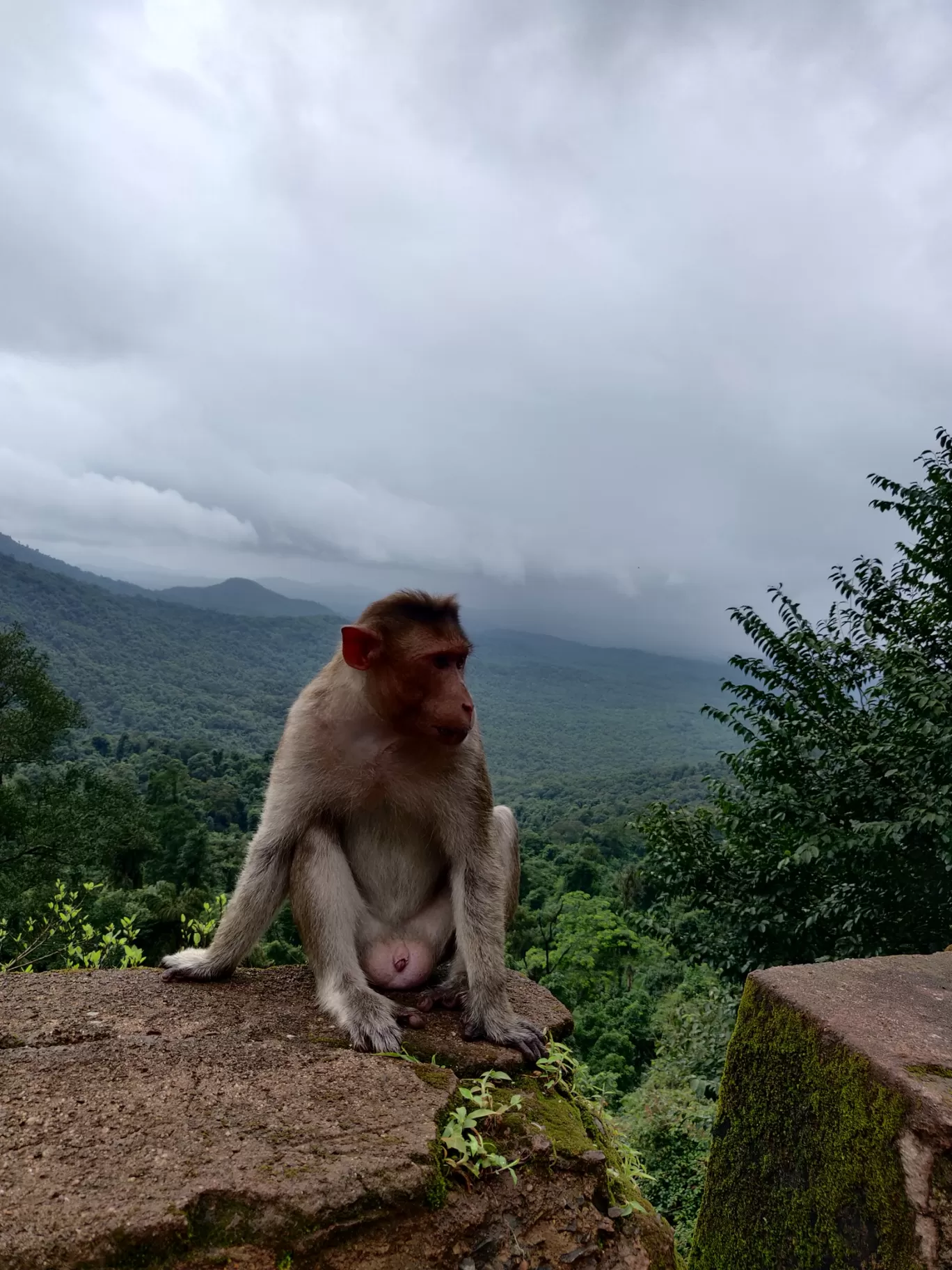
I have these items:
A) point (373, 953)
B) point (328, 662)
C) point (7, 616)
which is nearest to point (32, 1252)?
point (373, 953)

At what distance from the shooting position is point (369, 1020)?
361cm

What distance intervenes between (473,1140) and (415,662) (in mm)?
2029

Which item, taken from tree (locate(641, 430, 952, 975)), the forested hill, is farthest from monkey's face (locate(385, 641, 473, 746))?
the forested hill

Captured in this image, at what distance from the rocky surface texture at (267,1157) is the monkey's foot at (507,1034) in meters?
0.07

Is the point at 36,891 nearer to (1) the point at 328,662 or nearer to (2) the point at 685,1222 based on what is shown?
(2) the point at 685,1222

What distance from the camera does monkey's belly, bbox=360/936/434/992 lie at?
13.5 feet

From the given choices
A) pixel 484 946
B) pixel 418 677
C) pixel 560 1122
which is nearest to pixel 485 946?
pixel 484 946

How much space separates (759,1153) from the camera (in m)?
3.39

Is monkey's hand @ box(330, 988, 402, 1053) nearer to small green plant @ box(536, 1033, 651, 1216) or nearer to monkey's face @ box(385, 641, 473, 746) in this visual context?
small green plant @ box(536, 1033, 651, 1216)

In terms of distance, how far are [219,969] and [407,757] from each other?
5.50ft

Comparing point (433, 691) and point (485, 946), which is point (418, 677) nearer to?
point (433, 691)

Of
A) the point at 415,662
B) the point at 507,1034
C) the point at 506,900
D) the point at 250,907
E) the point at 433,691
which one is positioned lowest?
the point at 507,1034

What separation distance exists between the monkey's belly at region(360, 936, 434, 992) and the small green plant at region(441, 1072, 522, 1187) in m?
1.11

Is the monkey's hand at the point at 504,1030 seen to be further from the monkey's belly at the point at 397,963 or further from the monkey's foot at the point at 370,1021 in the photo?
the monkey's belly at the point at 397,963
